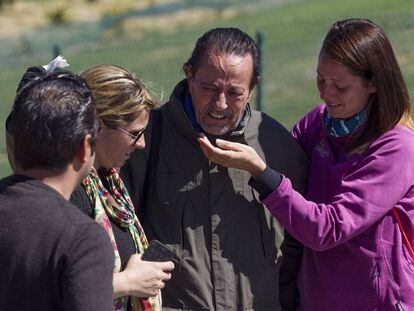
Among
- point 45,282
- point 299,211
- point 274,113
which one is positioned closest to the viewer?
point 45,282

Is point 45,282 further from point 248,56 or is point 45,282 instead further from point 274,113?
point 274,113

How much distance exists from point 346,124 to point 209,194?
555 mm

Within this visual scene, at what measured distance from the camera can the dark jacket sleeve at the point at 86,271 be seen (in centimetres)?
242

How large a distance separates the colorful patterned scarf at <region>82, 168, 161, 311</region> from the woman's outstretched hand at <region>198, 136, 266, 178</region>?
32cm

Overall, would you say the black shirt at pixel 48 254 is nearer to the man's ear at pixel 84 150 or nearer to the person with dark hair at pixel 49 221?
the person with dark hair at pixel 49 221

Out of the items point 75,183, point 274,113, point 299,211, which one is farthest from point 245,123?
point 274,113

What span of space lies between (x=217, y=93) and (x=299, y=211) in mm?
504

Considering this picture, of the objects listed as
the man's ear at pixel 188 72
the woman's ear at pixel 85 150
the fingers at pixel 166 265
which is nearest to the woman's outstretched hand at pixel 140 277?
the fingers at pixel 166 265

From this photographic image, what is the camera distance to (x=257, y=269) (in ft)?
11.6

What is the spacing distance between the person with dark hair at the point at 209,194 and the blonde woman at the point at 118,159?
212mm

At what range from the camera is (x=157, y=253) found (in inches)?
127

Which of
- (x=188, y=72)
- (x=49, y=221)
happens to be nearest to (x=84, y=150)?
(x=49, y=221)

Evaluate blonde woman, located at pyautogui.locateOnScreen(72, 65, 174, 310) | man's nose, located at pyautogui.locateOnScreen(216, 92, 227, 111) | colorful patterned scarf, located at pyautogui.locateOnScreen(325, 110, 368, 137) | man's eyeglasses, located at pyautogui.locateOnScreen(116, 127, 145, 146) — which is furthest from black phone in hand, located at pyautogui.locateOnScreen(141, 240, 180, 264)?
colorful patterned scarf, located at pyautogui.locateOnScreen(325, 110, 368, 137)

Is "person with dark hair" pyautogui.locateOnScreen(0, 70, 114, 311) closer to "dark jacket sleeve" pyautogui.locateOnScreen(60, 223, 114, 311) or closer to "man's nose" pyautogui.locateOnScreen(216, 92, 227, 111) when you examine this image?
"dark jacket sleeve" pyautogui.locateOnScreen(60, 223, 114, 311)
